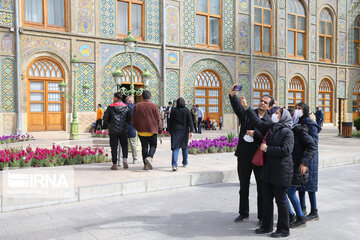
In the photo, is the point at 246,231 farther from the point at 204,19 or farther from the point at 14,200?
the point at 204,19

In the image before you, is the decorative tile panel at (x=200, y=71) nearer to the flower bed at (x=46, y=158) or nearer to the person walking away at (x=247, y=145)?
the flower bed at (x=46, y=158)

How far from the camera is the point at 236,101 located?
181 inches

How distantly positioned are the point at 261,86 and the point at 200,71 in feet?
16.9

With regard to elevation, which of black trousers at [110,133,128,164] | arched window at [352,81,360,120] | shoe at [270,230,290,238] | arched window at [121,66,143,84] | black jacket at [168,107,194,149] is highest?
arched window at [121,66,143,84]

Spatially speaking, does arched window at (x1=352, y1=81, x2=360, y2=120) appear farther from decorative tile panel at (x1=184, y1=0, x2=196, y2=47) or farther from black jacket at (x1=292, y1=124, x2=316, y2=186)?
black jacket at (x1=292, y1=124, x2=316, y2=186)

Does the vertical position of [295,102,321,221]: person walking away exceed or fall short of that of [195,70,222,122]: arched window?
it falls short

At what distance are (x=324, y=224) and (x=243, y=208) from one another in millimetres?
1070

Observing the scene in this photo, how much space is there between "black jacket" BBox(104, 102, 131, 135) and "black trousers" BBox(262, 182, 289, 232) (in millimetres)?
4267

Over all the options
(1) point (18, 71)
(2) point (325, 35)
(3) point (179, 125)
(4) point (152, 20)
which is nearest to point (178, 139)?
(3) point (179, 125)

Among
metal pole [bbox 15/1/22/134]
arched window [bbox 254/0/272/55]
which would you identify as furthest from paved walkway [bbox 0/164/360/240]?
arched window [bbox 254/0/272/55]

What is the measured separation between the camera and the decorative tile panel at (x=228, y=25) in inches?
882

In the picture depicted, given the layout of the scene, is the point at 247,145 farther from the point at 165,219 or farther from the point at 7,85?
the point at 7,85

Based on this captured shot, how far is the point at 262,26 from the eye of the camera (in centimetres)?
2427

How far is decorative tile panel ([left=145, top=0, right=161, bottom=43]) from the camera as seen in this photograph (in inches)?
772
